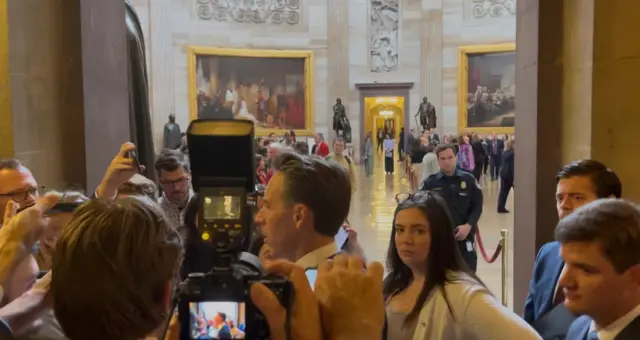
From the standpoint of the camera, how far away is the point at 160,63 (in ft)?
73.8

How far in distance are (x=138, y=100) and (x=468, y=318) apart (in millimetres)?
3692

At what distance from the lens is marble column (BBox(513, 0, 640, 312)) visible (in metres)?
3.78

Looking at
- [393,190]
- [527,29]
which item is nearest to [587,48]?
[527,29]

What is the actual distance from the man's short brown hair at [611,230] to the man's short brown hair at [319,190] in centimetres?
71

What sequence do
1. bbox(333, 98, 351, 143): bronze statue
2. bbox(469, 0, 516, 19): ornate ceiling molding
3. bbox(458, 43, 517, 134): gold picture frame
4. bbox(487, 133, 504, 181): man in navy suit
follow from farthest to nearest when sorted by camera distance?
1. bbox(333, 98, 351, 143): bronze statue
2. bbox(458, 43, 517, 134): gold picture frame
3. bbox(469, 0, 516, 19): ornate ceiling molding
4. bbox(487, 133, 504, 181): man in navy suit

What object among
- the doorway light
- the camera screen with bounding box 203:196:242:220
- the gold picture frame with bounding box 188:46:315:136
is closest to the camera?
the camera screen with bounding box 203:196:242:220

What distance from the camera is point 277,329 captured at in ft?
3.93

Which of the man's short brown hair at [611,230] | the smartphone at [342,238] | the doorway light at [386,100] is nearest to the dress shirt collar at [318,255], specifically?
the man's short brown hair at [611,230]

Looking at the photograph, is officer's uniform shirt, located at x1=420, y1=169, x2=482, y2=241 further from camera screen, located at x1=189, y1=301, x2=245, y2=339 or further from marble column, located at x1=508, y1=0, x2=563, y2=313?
camera screen, located at x1=189, y1=301, x2=245, y2=339

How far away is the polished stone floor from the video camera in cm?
588

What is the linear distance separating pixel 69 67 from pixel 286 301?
3298 mm

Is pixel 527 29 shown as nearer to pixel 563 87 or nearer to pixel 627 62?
pixel 563 87

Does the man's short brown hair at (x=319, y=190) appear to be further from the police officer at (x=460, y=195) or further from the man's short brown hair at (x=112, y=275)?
the police officer at (x=460, y=195)

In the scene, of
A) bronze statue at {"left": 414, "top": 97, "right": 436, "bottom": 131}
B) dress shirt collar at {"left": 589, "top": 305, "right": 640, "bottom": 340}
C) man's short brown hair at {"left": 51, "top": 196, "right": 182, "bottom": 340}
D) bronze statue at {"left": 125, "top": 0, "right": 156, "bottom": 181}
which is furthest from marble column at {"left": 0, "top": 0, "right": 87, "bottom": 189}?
bronze statue at {"left": 414, "top": 97, "right": 436, "bottom": 131}
